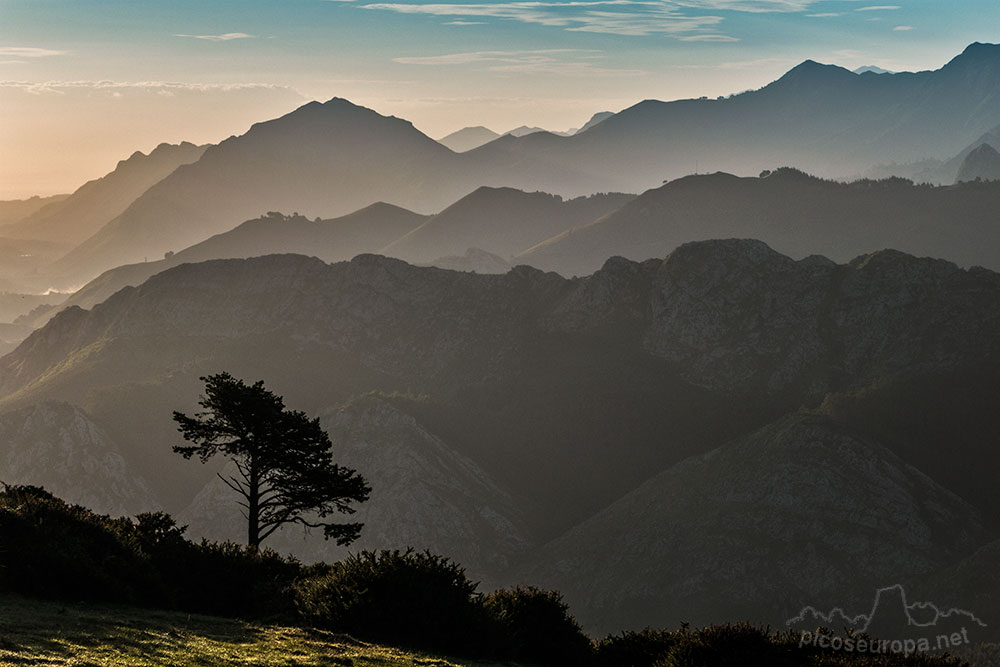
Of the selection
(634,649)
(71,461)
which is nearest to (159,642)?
(634,649)

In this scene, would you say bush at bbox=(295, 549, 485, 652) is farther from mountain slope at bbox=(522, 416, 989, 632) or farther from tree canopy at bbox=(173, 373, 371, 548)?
mountain slope at bbox=(522, 416, 989, 632)

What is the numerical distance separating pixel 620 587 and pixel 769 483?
2416cm

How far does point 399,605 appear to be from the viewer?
28109mm

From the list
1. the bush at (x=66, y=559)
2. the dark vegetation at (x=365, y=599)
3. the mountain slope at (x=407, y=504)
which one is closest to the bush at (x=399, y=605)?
the dark vegetation at (x=365, y=599)

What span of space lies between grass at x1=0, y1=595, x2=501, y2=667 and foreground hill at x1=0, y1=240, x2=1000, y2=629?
295 feet

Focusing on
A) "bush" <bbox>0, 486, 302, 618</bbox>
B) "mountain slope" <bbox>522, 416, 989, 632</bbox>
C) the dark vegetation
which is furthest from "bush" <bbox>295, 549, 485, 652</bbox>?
"mountain slope" <bbox>522, 416, 989, 632</bbox>

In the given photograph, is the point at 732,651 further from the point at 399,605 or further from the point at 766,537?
the point at 766,537

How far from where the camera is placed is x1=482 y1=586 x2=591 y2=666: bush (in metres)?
32.7

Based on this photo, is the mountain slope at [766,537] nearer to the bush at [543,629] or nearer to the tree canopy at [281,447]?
the tree canopy at [281,447]

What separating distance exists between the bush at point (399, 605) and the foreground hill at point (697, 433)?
86.3 meters

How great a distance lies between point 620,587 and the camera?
11581cm

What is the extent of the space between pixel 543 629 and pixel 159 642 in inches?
580

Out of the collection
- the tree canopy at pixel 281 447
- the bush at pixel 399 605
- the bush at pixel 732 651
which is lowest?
the bush at pixel 732 651

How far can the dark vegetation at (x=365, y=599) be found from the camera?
27609 millimetres
